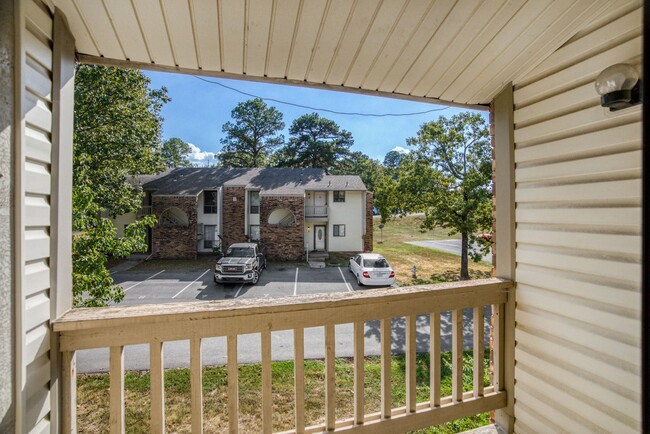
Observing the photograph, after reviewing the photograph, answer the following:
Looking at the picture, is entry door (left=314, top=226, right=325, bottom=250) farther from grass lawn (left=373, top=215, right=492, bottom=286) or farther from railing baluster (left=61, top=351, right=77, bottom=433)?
railing baluster (left=61, top=351, right=77, bottom=433)

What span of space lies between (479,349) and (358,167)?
25556mm

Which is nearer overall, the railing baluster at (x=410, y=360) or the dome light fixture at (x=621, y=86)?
the dome light fixture at (x=621, y=86)

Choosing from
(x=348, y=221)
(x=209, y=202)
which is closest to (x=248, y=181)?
(x=209, y=202)

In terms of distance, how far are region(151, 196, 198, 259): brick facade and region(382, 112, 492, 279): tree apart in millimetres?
9467

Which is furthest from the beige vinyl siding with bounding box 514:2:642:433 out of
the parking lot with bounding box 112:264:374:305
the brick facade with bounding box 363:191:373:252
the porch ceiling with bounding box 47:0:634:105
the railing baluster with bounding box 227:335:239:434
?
the brick facade with bounding box 363:191:373:252

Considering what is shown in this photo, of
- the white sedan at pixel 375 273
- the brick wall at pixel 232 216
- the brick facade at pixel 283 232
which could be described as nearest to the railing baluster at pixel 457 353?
the white sedan at pixel 375 273

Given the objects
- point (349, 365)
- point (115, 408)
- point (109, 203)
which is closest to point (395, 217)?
point (349, 365)

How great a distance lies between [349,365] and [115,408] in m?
3.62

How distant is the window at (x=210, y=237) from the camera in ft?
49.5

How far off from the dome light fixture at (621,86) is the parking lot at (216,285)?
7.86 metres

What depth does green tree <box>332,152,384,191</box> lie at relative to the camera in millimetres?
25781

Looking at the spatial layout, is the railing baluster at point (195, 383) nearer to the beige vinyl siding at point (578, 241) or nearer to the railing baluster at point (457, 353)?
the railing baluster at point (457, 353)

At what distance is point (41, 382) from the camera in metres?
1.09

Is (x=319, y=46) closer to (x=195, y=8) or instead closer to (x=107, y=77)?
(x=195, y=8)
